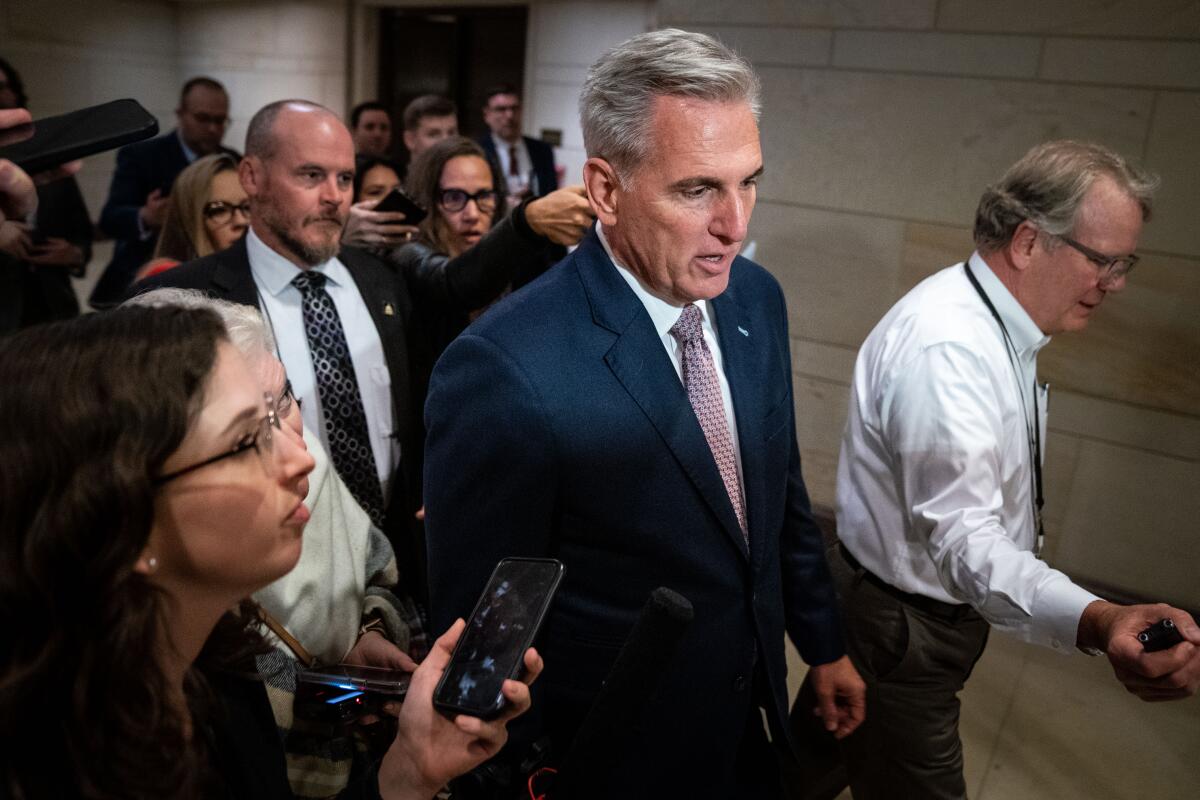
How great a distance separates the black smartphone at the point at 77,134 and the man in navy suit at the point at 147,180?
320cm

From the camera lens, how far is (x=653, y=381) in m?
1.47

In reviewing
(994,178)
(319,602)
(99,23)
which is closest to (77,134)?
(319,602)

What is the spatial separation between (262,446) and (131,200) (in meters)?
4.86

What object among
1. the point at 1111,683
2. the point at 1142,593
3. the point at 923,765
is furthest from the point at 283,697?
the point at 1142,593

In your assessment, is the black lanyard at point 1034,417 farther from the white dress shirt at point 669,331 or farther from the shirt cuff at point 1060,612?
the white dress shirt at point 669,331

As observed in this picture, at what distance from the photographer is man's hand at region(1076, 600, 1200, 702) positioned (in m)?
1.36

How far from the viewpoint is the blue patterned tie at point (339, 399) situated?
2.38 metres

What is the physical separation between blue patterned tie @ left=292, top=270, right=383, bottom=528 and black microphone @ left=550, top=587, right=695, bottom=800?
61.1 inches

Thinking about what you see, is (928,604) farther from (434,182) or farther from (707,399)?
(434,182)

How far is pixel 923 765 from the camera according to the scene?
199cm

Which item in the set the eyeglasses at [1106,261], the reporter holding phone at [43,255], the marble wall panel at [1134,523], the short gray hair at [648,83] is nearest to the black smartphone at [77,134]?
the short gray hair at [648,83]

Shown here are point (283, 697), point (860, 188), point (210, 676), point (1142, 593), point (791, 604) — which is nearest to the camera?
point (210, 676)

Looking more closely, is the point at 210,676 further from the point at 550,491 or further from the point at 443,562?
the point at 550,491

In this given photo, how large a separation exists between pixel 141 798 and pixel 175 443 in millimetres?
365
